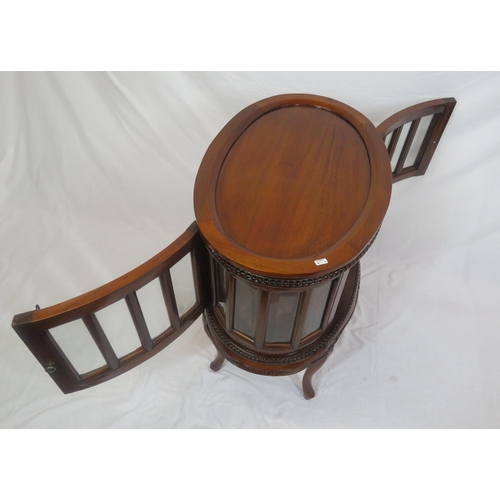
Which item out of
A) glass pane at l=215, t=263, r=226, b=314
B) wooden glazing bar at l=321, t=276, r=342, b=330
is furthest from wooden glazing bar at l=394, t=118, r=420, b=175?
glass pane at l=215, t=263, r=226, b=314

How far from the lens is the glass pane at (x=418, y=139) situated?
1286 mm

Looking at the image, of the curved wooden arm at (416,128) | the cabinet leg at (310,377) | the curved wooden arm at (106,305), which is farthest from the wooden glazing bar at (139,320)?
the curved wooden arm at (416,128)

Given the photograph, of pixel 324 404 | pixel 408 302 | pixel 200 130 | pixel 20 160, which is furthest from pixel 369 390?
pixel 20 160

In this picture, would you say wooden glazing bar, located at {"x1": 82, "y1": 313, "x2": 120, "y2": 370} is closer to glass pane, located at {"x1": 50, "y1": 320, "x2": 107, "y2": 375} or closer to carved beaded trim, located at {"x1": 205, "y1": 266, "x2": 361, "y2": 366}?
glass pane, located at {"x1": 50, "y1": 320, "x2": 107, "y2": 375}

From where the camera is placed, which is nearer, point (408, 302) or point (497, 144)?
point (497, 144)

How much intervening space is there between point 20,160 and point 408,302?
1.57 metres

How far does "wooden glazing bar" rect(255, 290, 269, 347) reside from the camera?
0.80m

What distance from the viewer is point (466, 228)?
1509 mm

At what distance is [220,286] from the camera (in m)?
0.95

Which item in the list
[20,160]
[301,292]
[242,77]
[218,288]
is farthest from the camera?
[20,160]

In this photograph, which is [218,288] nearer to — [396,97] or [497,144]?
[396,97]

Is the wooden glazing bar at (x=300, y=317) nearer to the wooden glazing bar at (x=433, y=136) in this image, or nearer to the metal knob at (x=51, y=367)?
the metal knob at (x=51, y=367)

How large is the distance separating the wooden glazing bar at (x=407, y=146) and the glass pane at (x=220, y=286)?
76 cm

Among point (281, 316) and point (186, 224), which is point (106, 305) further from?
point (186, 224)
